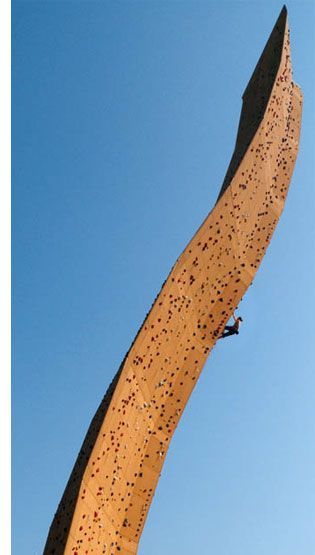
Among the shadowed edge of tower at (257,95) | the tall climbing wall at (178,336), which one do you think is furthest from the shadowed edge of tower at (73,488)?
the shadowed edge of tower at (257,95)

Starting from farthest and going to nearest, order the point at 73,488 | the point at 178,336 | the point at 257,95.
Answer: the point at 257,95, the point at 178,336, the point at 73,488

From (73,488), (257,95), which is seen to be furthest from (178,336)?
(257,95)

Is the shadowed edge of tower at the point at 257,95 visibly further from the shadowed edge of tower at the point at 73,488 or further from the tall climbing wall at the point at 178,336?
the shadowed edge of tower at the point at 73,488

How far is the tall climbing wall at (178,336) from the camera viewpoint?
23.7 feet

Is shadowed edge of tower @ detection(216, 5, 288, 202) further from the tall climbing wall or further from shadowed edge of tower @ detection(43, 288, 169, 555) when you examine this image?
shadowed edge of tower @ detection(43, 288, 169, 555)

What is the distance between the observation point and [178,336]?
8.70 metres

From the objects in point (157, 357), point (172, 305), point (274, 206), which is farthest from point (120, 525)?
point (274, 206)

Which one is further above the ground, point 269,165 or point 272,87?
point 272,87

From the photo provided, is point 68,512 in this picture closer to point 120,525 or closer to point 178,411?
point 120,525

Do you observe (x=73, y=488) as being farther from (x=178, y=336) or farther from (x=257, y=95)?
(x=257, y=95)

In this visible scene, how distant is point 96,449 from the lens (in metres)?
7.19

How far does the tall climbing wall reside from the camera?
7238mm
